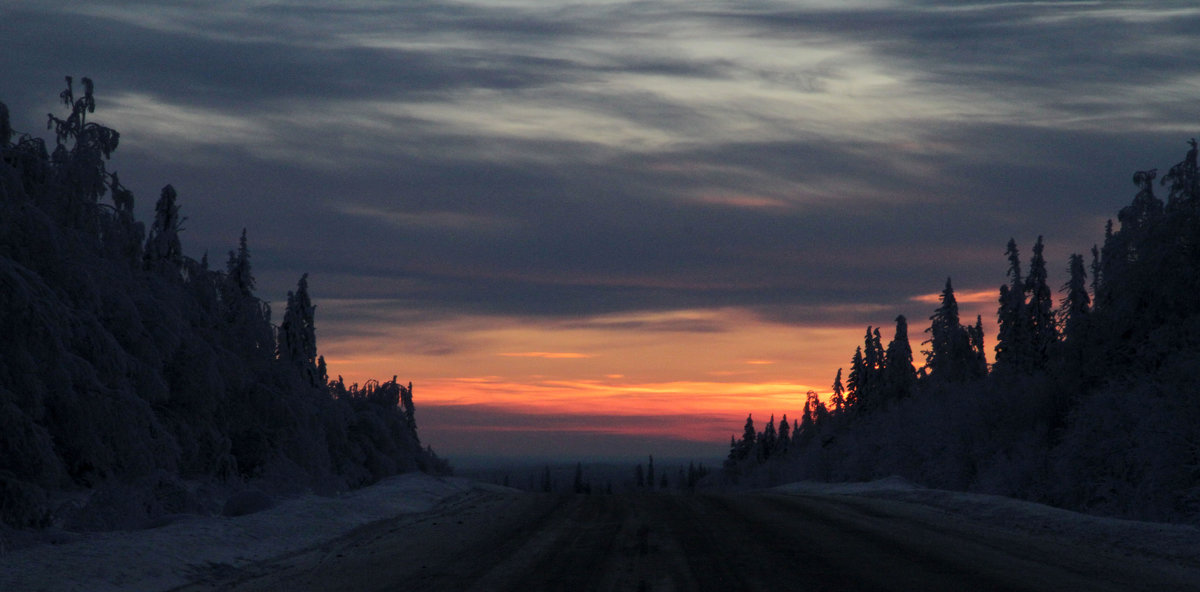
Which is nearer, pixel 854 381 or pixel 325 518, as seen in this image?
pixel 325 518

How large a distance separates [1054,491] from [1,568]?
3008cm

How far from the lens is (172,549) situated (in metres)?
13.4

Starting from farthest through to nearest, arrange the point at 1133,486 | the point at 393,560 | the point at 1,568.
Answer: the point at 1133,486, the point at 393,560, the point at 1,568

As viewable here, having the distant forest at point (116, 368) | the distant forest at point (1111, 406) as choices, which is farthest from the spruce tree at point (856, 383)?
the distant forest at point (116, 368)

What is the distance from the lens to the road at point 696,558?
1151 centimetres

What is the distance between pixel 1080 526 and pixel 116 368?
18.2m

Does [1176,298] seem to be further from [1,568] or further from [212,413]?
[1,568]

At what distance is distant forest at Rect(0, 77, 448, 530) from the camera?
668 inches

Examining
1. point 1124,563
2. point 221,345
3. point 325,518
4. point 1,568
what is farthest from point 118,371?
point 1124,563

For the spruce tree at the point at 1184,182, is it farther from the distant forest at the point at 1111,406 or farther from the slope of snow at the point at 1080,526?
the slope of snow at the point at 1080,526

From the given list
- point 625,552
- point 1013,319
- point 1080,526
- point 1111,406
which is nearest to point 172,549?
point 625,552

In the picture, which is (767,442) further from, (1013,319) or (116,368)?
(116,368)

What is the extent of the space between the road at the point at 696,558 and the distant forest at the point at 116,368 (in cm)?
542

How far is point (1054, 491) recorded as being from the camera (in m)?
32.1
